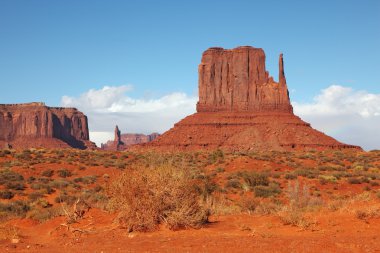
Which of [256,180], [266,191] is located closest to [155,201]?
[266,191]

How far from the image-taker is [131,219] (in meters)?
10.9

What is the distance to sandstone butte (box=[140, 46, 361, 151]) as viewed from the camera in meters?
78.6

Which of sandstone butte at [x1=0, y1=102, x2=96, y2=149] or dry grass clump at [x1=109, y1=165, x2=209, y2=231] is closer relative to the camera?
dry grass clump at [x1=109, y1=165, x2=209, y2=231]

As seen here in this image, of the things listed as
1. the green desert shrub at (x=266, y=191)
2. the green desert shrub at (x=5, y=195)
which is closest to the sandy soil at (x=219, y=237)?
the green desert shrub at (x=5, y=195)

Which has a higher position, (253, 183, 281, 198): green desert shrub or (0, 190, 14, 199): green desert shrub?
(253, 183, 281, 198): green desert shrub

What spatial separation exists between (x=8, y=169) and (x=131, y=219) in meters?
21.8

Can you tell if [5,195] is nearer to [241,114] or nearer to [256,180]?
[256,180]

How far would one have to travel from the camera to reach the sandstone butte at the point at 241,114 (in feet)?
258

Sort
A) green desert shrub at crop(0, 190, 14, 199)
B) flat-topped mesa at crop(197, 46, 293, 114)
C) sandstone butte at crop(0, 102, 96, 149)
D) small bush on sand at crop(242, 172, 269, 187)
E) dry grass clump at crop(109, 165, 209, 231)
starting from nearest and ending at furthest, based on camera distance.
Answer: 1. dry grass clump at crop(109, 165, 209, 231)
2. green desert shrub at crop(0, 190, 14, 199)
3. small bush on sand at crop(242, 172, 269, 187)
4. flat-topped mesa at crop(197, 46, 293, 114)
5. sandstone butte at crop(0, 102, 96, 149)

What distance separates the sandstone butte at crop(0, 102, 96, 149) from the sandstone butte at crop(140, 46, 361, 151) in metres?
63.6

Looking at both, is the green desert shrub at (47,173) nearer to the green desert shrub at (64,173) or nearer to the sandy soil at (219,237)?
the green desert shrub at (64,173)

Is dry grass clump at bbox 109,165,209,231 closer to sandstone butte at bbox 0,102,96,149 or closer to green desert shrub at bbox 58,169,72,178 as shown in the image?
green desert shrub at bbox 58,169,72,178

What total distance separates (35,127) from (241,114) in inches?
3194

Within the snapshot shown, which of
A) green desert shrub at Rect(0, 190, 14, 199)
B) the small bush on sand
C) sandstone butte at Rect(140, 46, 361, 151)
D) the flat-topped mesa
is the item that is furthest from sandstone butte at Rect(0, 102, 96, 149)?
the small bush on sand
